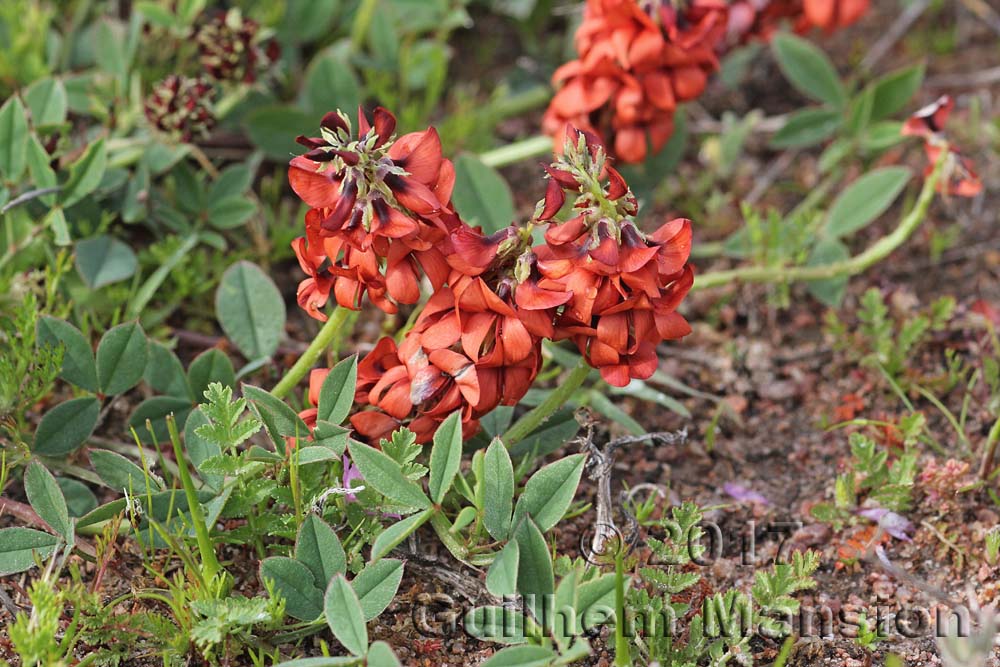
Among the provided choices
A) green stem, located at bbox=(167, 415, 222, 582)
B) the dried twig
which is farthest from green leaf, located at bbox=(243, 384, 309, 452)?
the dried twig

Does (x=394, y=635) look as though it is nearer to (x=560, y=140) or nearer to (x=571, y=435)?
(x=571, y=435)

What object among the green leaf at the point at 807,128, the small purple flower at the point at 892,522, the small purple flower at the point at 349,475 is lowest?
the small purple flower at the point at 892,522

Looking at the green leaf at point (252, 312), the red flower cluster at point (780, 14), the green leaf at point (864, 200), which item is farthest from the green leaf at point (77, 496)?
the red flower cluster at point (780, 14)

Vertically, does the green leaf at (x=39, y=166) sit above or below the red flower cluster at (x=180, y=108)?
below

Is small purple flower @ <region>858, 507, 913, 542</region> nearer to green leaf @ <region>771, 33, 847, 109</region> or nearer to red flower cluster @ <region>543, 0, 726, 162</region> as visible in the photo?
red flower cluster @ <region>543, 0, 726, 162</region>

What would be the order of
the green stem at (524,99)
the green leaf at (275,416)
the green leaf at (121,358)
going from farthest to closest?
the green stem at (524,99) → the green leaf at (121,358) → the green leaf at (275,416)

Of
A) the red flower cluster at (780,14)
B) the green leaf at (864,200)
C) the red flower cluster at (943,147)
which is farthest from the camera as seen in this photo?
the red flower cluster at (780,14)

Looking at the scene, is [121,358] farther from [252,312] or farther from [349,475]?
[349,475]

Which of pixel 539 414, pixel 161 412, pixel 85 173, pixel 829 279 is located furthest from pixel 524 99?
pixel 161 412

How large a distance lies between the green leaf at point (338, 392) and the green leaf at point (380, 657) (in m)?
0.40

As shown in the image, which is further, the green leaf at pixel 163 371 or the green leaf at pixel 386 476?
the green leaf at pixel 163 371

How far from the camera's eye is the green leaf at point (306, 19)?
9.61 ft

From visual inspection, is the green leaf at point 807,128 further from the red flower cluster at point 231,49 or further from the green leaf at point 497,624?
the green leaf at point 497,624

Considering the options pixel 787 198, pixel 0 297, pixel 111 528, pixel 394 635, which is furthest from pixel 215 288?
pixel 787 198
